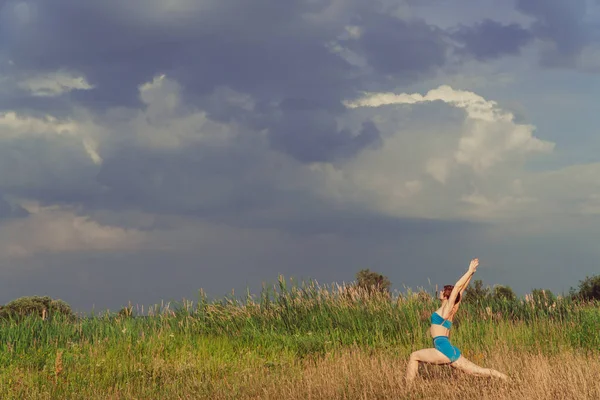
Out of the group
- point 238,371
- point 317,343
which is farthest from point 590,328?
point 238,371

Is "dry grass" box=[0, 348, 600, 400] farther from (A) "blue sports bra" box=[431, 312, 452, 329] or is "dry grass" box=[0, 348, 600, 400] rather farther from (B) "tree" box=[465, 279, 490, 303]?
(B) "tree" box=[465, 279, 490, 303]

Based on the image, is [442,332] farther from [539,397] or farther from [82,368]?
[82,368]

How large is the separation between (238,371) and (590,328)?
8957 mm

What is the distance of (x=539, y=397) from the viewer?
10031mm

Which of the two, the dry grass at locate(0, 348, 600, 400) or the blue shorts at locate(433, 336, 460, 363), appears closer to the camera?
the blue shorts at locate(433, 336, 460, 363)

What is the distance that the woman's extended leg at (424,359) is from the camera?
1077 centimetres

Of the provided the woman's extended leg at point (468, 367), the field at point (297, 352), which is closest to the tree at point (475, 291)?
the field at point (297, 352)

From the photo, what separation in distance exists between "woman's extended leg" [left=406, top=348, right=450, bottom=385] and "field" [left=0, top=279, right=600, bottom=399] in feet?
0.75

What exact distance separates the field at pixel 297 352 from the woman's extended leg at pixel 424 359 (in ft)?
0.75

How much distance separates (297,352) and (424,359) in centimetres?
670

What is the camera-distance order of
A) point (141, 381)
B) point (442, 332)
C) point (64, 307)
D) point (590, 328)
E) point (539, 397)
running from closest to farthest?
1. point (539, 397)
2. point (442, 332)
3. point (141, 381)
4. point (590, 328)
5. point (64, 307)

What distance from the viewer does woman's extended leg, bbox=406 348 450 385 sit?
35.3 feet

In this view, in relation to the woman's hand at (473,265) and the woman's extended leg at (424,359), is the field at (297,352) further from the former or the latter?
the woman's hand at (473,265)

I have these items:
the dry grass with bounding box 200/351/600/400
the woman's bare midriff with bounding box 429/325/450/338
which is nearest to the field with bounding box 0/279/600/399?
the dry grass with bounding box 200/351/600/400
